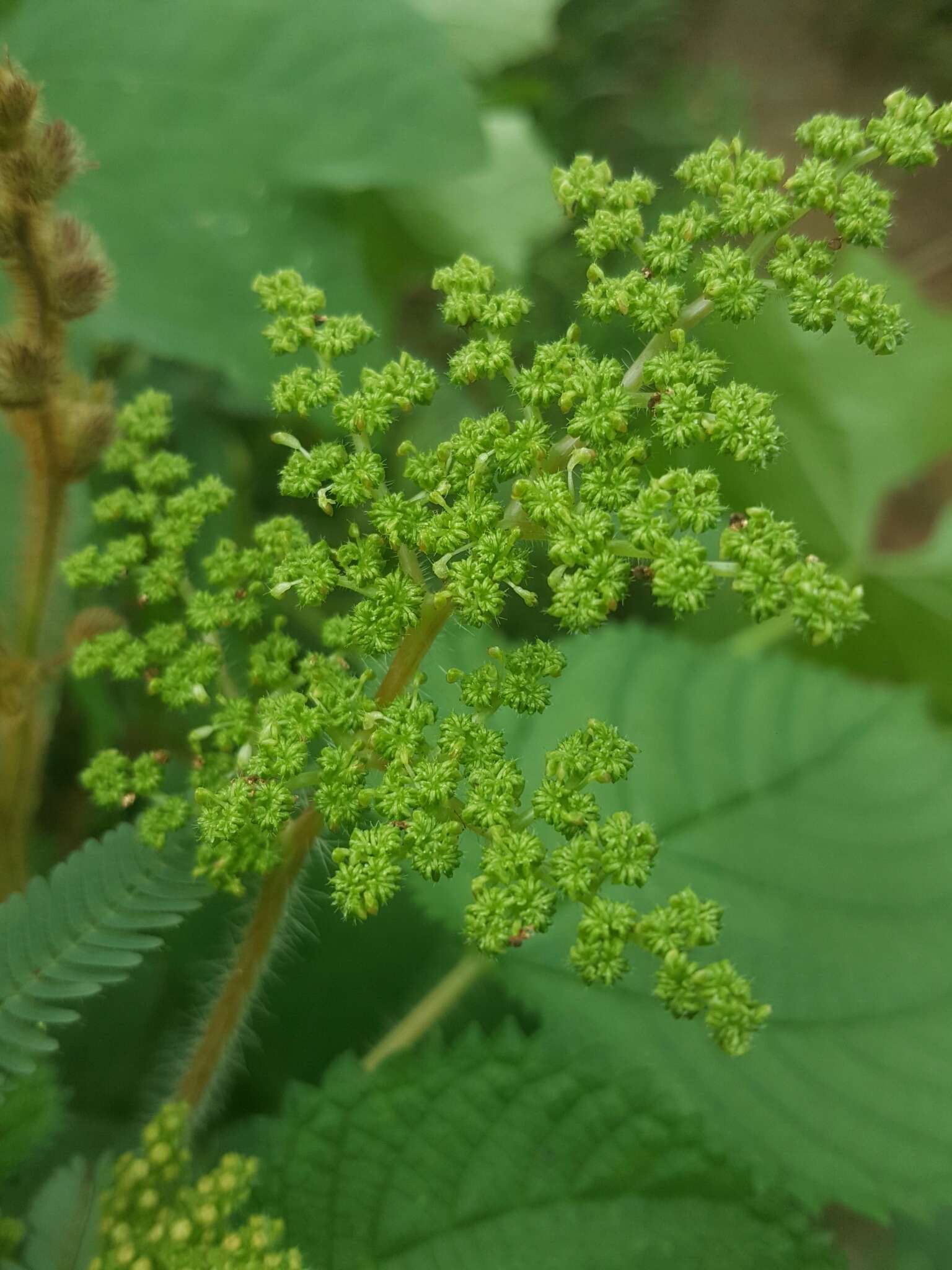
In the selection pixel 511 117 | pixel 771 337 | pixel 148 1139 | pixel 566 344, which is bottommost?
pixel 148 1139

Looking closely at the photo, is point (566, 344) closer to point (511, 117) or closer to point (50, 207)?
point (50, 207)

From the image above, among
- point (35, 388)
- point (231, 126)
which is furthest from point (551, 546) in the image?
point (231, 126)

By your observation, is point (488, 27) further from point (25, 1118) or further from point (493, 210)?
point (25, 1118)

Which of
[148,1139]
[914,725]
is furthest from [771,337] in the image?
[148,1139]

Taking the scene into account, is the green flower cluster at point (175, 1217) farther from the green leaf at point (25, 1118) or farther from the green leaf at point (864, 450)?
the green leaf at point (864, 450)

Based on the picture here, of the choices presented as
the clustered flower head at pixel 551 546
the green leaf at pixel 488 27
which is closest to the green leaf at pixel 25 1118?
the clustered flower head at pixel 551 546
